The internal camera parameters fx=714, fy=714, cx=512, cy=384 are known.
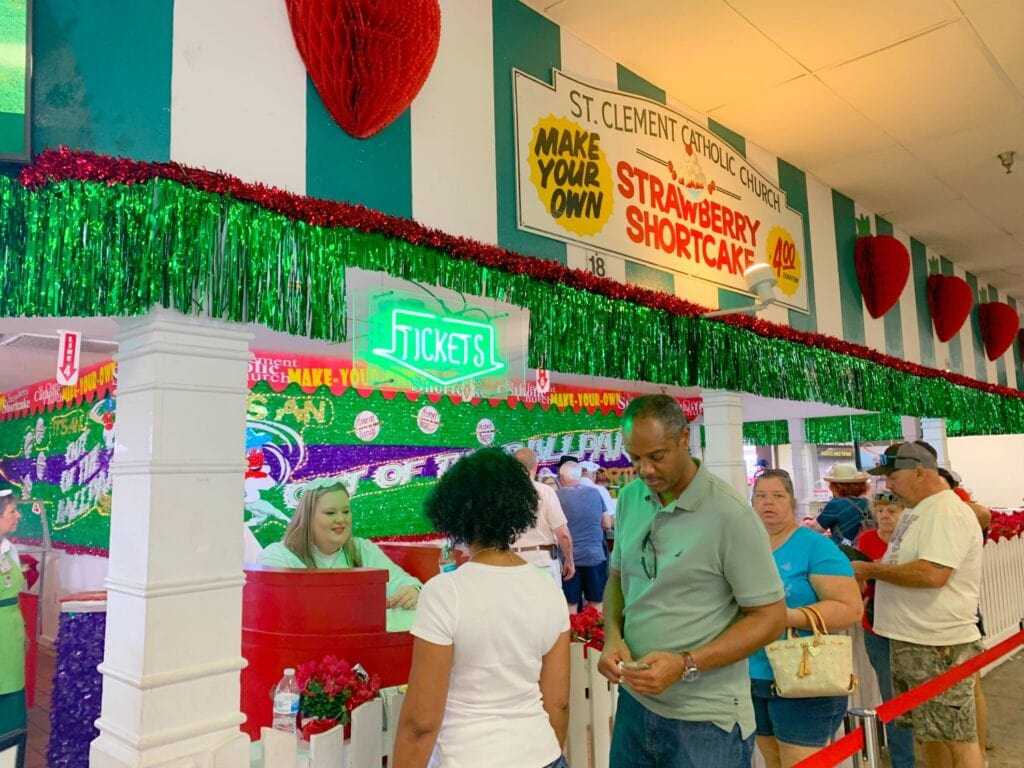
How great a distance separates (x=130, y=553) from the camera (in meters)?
1.99

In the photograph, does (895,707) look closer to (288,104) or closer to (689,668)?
(689,668)

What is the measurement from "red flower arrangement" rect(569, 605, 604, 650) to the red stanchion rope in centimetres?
87

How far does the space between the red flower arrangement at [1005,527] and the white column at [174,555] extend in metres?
5.48

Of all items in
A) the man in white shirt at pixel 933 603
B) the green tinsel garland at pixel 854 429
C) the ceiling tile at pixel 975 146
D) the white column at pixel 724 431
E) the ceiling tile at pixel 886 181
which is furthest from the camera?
the green tinsel garland at pixel 854 429

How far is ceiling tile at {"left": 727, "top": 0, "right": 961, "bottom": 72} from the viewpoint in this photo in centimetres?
352

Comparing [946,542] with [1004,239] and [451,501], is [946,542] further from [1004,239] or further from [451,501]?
[1004,239]

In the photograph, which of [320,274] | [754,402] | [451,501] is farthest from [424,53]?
[754,402]

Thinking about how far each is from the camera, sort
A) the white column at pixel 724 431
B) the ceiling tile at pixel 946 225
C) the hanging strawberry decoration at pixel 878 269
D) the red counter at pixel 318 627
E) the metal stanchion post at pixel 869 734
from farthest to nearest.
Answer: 1. the ceiling tile at pixel 946 225
2. the hanging strawberry decoration at pixel 878 269
3. the white column at pixel 724 431
4. the red counter at pixel 318 627
5. the metal stanchion post at pixel 869 734

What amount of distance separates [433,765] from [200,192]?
1632mm

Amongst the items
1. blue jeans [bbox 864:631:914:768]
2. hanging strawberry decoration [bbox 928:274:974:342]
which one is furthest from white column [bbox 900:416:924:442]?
blue jeans [bbox 864:631:914:768]

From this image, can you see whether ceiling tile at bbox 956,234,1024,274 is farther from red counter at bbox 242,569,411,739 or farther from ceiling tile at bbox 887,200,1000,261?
red counter at bbox 242,569,411,739

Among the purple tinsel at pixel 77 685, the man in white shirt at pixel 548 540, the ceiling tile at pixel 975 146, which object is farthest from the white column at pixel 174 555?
the ceiling tile at pixel 975 146

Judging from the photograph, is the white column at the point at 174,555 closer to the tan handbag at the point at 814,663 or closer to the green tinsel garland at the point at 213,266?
the green tinsel garland at the point at 213,266

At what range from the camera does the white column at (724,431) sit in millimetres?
4387
